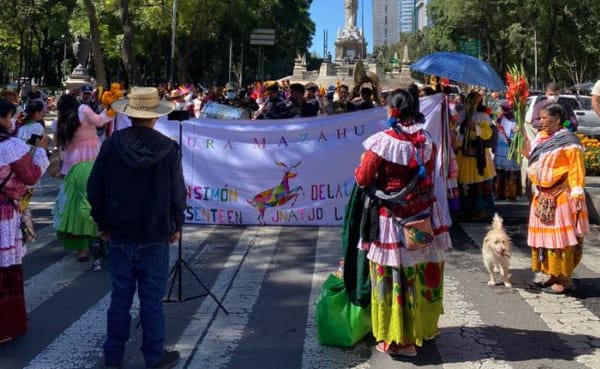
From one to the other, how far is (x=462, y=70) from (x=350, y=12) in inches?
2564

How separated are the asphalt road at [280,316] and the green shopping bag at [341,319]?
0.36 feet

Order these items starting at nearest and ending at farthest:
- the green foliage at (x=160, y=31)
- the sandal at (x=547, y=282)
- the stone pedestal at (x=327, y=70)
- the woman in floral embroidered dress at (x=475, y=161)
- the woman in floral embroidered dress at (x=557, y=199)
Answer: the woman in floral embroidered dress at (x=557, y=199), the sandal at (x=547, y=282), the woman in floral embroidered dress at (x=475, y=161), the green foliage at (x=160, y=31), the stone pedestal at (x=327, y=70)

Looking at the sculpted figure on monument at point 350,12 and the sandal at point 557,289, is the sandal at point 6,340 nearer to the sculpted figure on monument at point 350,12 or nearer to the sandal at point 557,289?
the sandal at point 557,289

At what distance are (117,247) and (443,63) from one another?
240 inches

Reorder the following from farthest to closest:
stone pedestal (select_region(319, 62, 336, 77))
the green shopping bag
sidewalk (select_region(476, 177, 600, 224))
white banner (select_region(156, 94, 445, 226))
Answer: stone pedestal (select_region(319, 62, 336, 77))
sidewalk (select_region(476, 177, 600, 224))
white banner (select_region(156, 94, 445, 226))
the green shopping bag

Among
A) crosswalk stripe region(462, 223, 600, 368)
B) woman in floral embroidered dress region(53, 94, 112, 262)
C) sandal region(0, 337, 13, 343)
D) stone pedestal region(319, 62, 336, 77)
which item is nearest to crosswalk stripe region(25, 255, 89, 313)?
woman in floral embroidered dress region(53, 94, 112, 262)

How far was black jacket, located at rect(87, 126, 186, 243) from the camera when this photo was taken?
4438mm

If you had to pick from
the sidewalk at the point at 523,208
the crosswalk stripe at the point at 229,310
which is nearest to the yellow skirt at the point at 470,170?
the sidewalk at the point at 523,208

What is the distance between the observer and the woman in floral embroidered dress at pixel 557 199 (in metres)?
6.36

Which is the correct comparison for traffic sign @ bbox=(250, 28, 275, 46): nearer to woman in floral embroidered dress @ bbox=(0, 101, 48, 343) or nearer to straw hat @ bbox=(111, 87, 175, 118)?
woman in floral embroidered dress @ bbox=(0, 101, 48, 343)

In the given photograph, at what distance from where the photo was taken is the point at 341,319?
514 cm

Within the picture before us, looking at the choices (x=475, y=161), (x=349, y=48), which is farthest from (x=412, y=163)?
(x=349, y=48)

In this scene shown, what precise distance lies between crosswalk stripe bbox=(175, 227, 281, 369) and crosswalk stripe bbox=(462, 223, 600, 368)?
252cm

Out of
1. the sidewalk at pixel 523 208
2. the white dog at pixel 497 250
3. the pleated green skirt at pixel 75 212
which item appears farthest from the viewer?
the sidewalk at pixel 523 208
